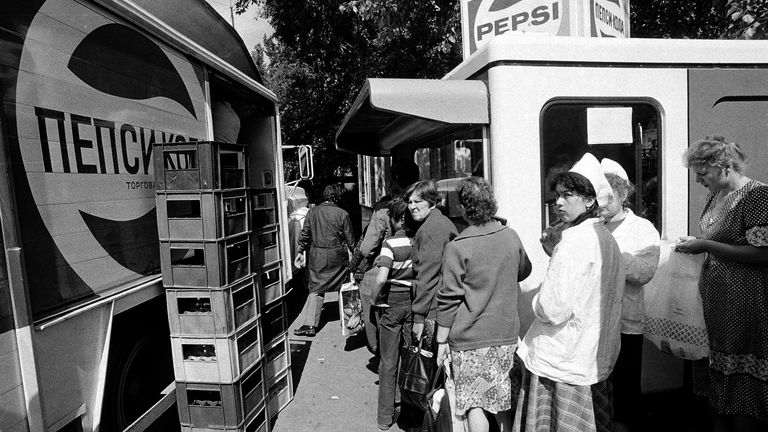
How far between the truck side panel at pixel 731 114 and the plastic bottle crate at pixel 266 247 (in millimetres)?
3089

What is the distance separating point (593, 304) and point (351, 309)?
11.4 ft

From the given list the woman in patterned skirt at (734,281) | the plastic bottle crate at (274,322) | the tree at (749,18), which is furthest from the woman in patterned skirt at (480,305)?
the tree at (749,18)

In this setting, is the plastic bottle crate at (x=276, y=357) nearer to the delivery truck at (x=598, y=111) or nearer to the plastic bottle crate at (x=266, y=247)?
the plastic bottle crate at (x=266, y=247)

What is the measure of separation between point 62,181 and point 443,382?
92.7 inches

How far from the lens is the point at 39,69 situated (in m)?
2.11

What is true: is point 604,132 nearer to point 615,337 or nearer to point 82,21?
point 615,337

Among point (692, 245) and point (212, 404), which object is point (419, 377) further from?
point (692, 245)

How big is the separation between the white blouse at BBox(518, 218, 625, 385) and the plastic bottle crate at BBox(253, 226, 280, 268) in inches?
85.1

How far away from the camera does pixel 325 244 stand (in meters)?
5.89

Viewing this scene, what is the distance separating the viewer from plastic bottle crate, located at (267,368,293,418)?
3924 millimetres

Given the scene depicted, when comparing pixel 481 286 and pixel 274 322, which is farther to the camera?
pixel 274 322

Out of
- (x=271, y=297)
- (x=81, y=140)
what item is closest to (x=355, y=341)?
(x=271, y=297)

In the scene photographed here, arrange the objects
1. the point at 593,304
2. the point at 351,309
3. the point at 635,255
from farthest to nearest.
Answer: the point at 351,309 < the point at 635,255 < the point at 593,304

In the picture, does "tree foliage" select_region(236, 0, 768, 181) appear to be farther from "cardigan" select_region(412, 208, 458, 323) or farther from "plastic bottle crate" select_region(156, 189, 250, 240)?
"plastic bottle crate" select_region(156, 189, 250, 240)
